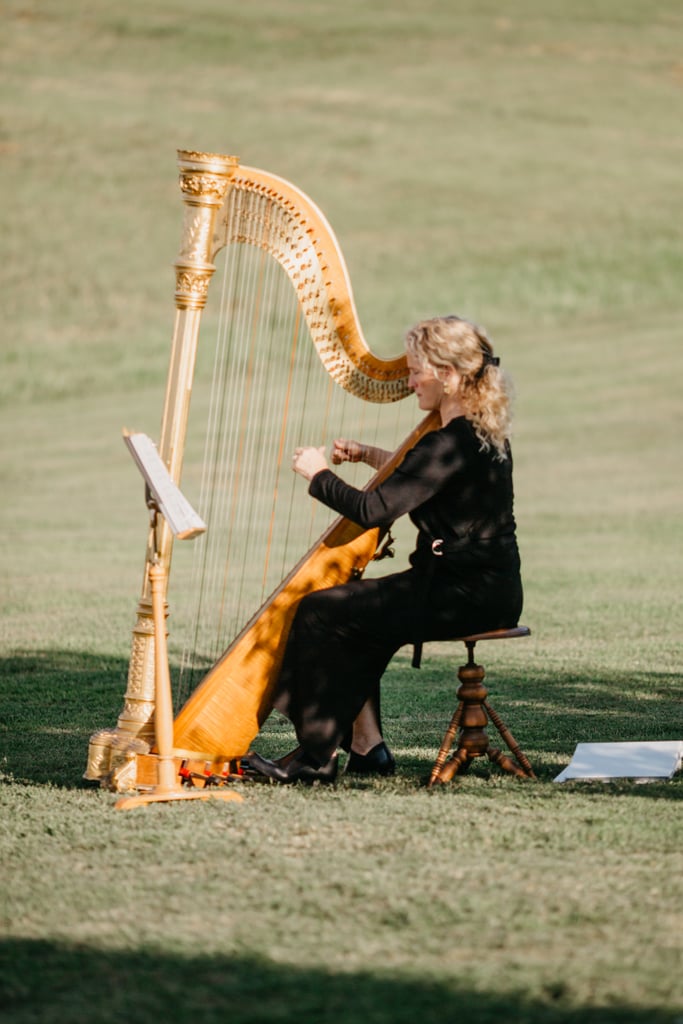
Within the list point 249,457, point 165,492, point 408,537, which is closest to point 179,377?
point 165,492

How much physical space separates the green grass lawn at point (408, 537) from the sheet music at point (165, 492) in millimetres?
904

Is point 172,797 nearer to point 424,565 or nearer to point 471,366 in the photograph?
point 424,565

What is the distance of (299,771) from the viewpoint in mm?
5590

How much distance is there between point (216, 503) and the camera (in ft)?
50.1

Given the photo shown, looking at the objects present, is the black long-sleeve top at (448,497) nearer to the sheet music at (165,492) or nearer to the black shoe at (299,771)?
the sheet music at (165,492)

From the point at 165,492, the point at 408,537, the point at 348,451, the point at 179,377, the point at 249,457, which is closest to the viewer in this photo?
the point at 165,492

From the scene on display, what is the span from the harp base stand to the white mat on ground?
3.99ft

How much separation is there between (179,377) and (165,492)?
1.54ft

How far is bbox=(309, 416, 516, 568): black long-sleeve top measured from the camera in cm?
549

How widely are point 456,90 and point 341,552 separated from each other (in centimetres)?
3225

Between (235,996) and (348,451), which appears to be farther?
(348,451)

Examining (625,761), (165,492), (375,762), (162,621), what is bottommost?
(375,762)

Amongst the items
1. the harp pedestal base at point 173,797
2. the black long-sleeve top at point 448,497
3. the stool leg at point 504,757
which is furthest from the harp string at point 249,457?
the stool leg at point 504,757

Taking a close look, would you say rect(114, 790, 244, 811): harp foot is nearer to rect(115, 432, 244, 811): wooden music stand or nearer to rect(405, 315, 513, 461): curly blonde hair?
rect(115, 432, 244, 811): wooden music stand
